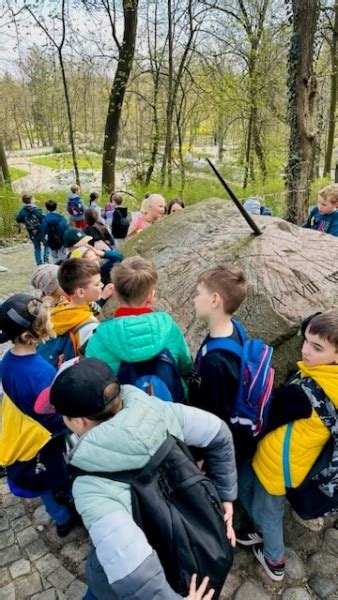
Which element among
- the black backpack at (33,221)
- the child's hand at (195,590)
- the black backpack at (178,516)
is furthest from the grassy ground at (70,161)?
the child's hand at (195,590)

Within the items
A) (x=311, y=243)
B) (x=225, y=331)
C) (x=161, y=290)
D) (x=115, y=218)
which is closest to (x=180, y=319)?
(x=161, y=290)

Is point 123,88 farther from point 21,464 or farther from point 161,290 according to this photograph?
point 21,464

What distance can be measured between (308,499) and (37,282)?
2.30m

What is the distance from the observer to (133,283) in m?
2.29

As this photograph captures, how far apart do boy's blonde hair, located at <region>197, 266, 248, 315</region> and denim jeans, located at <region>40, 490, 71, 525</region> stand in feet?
5.33

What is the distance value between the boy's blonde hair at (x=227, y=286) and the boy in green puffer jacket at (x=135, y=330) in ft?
0.95

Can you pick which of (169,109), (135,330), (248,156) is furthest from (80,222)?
(248,156)

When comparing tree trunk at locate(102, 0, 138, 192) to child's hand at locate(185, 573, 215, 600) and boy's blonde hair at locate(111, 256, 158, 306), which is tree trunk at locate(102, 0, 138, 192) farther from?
child's hand at locate(185, 573, 215, 600)

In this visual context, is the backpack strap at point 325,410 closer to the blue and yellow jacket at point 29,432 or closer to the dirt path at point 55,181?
the blue and yellow jacket at point 29,432

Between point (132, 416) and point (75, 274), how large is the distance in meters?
1.55

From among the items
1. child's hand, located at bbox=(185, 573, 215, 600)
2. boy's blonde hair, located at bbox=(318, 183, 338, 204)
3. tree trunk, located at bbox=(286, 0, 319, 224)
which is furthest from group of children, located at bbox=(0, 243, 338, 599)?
tree trunk, located at bbox=(286, 0, 319, 224)

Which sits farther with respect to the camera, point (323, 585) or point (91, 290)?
point (91, 290)

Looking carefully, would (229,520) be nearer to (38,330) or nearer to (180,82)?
(38,330)

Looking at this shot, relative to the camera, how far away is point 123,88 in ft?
36.5
